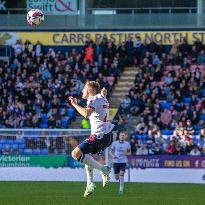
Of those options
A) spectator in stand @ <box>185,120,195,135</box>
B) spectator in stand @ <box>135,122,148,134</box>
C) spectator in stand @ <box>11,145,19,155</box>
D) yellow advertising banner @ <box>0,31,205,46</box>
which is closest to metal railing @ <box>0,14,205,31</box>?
yellow advertising banner @ <box>0,31,205,46</box>

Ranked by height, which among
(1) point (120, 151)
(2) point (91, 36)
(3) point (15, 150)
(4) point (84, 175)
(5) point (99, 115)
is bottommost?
(4) point (84, 175)

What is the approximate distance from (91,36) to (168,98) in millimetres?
8274

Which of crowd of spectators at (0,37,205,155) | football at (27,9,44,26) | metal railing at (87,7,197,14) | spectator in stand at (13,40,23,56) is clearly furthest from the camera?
metal railing at (87,7,197,14)

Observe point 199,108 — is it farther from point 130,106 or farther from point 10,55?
point 10,55

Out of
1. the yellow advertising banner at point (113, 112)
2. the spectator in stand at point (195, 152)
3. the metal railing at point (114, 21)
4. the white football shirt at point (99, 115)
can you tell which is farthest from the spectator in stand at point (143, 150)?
the white football shirt at point (99, 115)

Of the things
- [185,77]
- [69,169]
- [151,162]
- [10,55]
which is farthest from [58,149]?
[10,55]

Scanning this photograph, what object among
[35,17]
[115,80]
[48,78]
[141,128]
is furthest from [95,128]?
[115,80]

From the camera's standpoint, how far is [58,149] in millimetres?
30781

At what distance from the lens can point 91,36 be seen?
43.4m

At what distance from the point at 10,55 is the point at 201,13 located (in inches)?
389

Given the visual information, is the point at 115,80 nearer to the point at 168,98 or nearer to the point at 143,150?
the point at 168,98

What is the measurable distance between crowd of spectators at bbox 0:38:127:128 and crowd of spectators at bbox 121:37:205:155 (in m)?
1.53

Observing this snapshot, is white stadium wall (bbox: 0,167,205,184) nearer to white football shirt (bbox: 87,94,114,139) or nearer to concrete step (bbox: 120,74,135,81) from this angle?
concrete step (bbox: 120,74,135,81)

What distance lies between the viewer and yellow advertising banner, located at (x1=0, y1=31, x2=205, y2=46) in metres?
43.1
